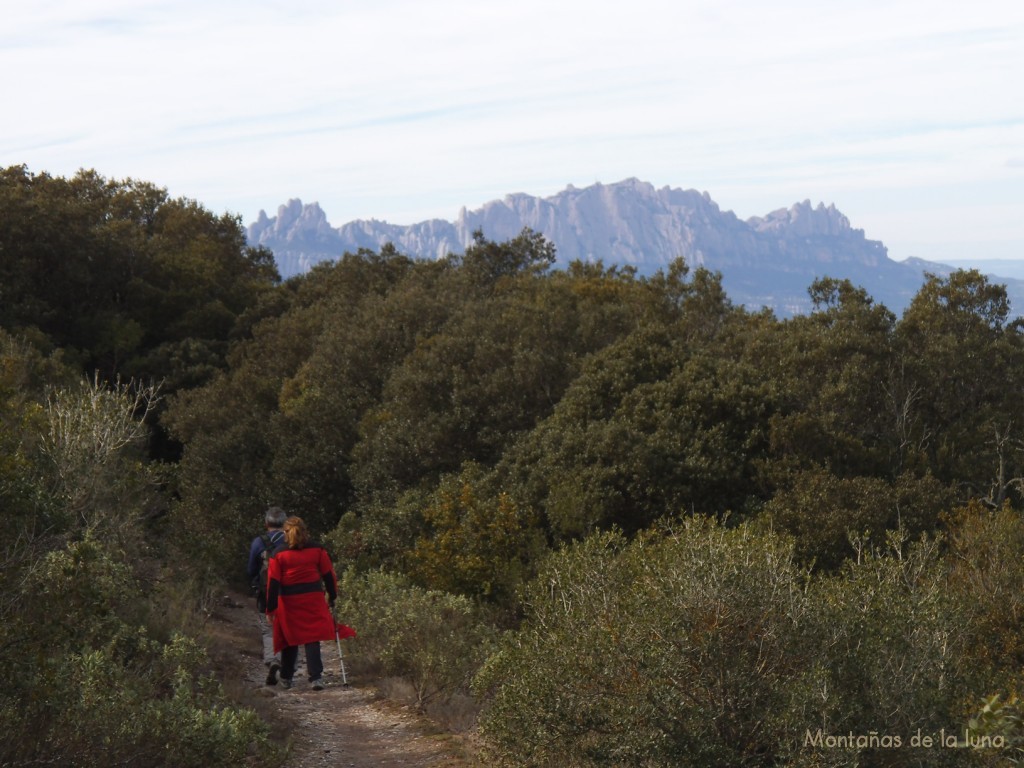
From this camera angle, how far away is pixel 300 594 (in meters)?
10.4

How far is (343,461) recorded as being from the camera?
2617 centimetres

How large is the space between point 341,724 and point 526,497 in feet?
31.5

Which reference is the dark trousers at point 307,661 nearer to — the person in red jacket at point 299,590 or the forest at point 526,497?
the person in red jacket at point 299,590

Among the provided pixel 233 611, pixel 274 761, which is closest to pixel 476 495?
pixel 233 611

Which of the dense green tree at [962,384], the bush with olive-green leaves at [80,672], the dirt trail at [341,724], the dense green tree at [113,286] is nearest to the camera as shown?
the bush with olive-green leaves at [80,672]

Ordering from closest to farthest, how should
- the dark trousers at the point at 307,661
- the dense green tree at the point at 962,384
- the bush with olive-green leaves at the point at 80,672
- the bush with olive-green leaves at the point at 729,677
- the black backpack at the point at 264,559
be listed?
the bush with olive-green leaves at the point at 80,672, the bush with olive-green leaves at the point at 729,677, the dark trousers at the point at 307,661, the black backpack at the point at 264,559, the dense green tree at the point at 962,384

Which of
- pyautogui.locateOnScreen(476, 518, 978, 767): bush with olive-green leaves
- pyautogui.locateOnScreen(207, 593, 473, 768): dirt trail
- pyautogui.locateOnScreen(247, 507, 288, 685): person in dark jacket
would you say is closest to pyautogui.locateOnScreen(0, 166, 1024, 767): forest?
pyautogui.locateOnScreen(476, 518, 978, 767): bush with olive-green leaves

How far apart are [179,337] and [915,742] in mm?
37517

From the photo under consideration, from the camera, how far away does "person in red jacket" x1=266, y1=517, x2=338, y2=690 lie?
10.3 metres

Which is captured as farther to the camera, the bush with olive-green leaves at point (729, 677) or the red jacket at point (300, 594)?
the red jacket at point (300, 594)

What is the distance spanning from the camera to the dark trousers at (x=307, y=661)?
35.6ft

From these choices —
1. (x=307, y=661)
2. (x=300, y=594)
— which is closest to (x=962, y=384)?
(x=307, y=661)

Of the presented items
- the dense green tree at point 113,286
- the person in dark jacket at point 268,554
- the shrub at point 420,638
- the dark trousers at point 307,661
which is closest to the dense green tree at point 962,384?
the shrub at point 420,638

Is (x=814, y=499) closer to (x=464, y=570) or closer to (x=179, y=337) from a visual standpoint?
(x=464, y=570)
